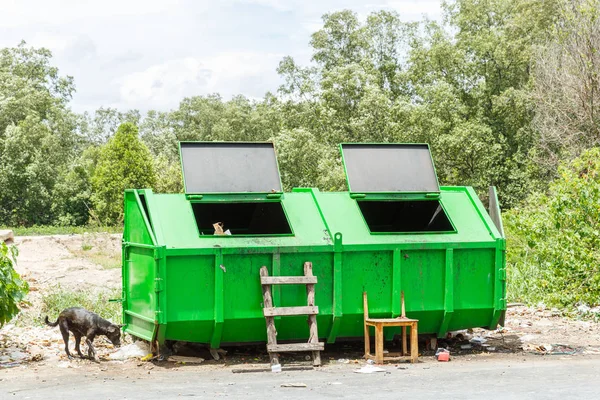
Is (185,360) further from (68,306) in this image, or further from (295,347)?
(68,306)

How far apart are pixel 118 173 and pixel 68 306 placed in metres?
24.3

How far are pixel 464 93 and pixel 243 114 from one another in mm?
21054

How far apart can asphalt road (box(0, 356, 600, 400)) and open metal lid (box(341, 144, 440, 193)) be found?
1887mm

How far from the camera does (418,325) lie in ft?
25.9

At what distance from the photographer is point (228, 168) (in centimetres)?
791

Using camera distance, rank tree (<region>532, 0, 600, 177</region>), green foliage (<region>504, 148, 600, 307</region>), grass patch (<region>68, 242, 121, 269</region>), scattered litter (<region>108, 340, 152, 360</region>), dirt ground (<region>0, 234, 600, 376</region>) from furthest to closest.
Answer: tree (<region>532, 0, 600, 177</region>) < grass patch (<region>68, 242, 121, 269</region>) < green foliage (<region>504, 148, 600, 307</region>) < scattered litter (<region>108, 340, 152, 360</region>) < dirt ground (<region>0, 234, 600, 376</region>)

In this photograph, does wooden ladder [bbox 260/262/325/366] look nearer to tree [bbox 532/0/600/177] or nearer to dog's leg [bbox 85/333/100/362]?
dog's leg [bbox 85/333/100/362]

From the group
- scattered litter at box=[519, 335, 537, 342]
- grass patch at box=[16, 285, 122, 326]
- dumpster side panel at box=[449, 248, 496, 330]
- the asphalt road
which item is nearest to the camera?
the asphalt road

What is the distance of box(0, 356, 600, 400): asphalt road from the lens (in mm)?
5910

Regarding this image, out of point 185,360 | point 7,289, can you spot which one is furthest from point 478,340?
point 7,289

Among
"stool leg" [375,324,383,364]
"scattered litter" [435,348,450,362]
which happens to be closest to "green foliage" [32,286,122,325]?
"stool leg" [375,324,383,364]

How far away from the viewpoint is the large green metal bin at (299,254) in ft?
23.5

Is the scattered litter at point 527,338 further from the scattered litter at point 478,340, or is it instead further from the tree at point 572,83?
the tree at point 572,83

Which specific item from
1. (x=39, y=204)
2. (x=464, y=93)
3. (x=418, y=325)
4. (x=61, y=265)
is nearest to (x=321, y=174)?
(x=464, y=93)
